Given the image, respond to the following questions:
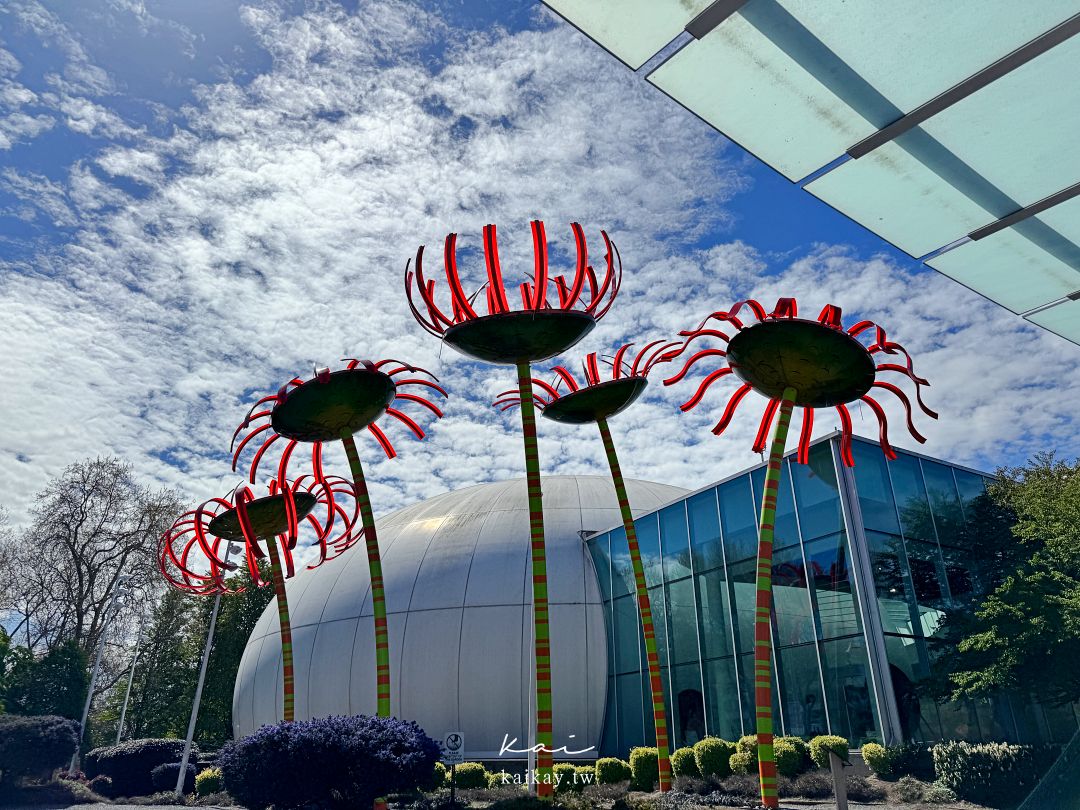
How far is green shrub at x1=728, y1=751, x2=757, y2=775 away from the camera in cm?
1902

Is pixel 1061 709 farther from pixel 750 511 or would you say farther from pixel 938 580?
pixel 750 511

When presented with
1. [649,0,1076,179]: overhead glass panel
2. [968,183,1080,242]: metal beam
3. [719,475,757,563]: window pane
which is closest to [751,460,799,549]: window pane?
[719,475,757,563]: window pane

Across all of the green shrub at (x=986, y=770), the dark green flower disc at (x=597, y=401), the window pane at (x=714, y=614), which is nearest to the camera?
the dark green flower disc at (x=597, y=401)

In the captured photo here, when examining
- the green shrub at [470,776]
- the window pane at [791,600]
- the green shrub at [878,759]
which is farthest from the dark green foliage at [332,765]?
the window pane at [791,600]

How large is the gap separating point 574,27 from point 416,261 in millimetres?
8774

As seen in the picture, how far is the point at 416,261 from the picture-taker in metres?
12.3

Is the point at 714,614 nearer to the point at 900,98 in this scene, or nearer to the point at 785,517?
the point at 785,517

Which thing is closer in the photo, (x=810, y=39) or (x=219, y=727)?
(x=810, y=39)

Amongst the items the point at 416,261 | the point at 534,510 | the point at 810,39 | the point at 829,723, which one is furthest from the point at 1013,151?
the point at 829,723

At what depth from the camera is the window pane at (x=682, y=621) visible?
2430 cm

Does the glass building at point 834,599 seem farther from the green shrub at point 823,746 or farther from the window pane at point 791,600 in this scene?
the green shrub at point 823,746

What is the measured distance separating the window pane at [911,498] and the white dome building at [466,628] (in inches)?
450

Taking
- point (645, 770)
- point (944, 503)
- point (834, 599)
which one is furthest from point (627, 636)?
point (944, 503)

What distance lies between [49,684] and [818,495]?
34.1 meters
